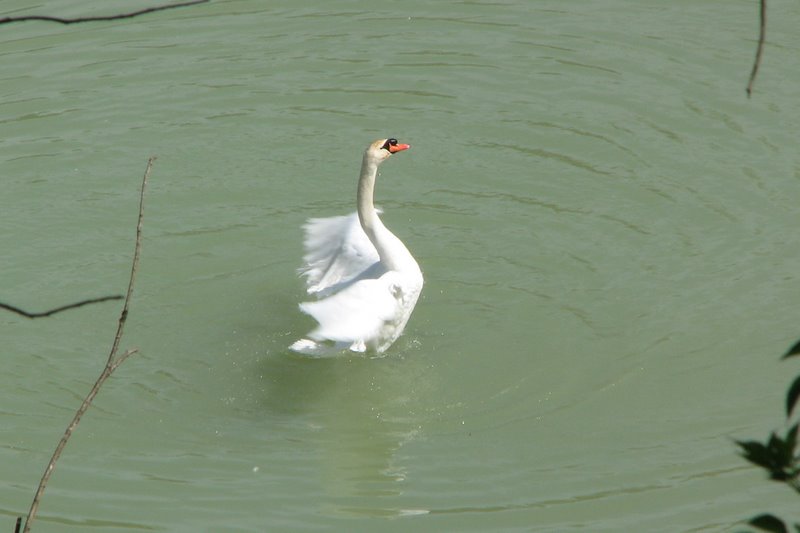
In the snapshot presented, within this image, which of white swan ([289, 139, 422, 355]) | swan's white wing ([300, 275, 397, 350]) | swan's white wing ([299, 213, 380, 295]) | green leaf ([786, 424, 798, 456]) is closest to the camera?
green leaf ([786, 424, 798, 456])

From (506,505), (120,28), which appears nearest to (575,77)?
(120,28)

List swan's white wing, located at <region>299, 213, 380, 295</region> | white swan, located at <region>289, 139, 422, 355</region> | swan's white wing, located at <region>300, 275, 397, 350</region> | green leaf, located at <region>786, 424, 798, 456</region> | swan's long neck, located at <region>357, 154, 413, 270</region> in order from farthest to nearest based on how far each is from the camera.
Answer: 1. swan's white wing, located at <region>299, 213, 380, 295</region>
2. swan's long neck, located at <region>357, 154, 413, 270</region>
3. white swan, located at <region>289, 139, 422, 355</region>
4. swan's white wing, located at <region>300, 275, 397, 350</region>
5. green leaf, located at <region>786, 424, 798, 456</region>

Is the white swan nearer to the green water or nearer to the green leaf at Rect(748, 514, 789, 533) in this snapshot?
the green water

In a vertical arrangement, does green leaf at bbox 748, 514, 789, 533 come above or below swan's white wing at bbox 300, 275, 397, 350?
above

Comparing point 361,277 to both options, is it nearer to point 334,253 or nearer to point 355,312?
point 334,253

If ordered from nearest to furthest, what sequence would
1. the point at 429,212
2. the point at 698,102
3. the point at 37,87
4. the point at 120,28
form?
the point at 429,212
the point at 698,102
the point at 37,87
the point at 120,28

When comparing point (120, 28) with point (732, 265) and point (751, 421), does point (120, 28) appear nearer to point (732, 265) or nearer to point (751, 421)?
point (732, 265)

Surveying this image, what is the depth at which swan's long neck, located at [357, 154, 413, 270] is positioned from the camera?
6746mm

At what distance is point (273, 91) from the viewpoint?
1046 centimetres

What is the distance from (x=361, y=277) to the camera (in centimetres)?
713

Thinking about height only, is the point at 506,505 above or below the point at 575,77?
below

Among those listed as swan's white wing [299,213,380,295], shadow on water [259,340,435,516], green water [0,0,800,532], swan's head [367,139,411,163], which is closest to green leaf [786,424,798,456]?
green water [0,0,800,532]

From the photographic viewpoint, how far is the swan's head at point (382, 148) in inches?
269

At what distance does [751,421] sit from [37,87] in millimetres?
6905
